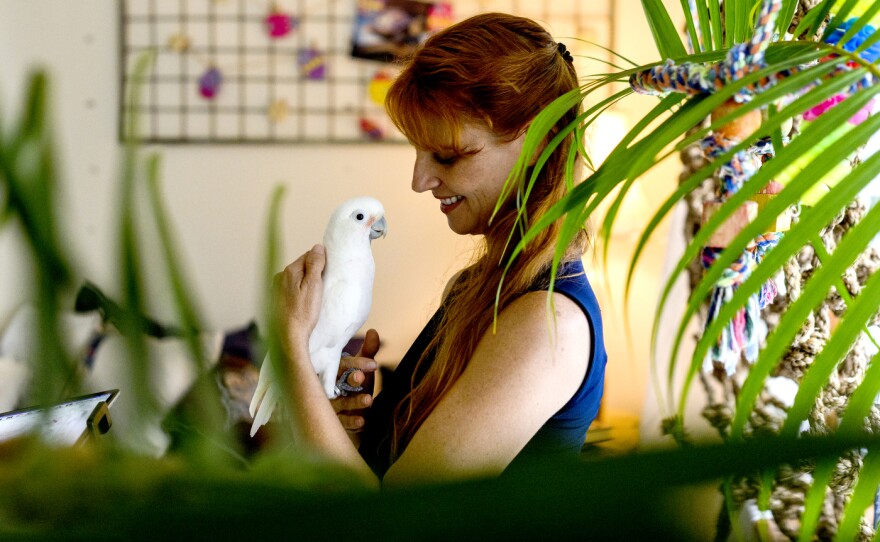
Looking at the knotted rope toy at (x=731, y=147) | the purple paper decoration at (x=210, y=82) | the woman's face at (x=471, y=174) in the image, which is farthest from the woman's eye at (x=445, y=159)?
the purple paper decoration at (x=210, y=82)

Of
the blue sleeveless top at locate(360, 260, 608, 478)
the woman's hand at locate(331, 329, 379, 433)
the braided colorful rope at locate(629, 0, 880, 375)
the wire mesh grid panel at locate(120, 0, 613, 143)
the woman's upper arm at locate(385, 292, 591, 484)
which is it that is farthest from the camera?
the wire mesh grid panel at locate(120, 0, 613, 143)

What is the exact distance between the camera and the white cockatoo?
91 centimetres

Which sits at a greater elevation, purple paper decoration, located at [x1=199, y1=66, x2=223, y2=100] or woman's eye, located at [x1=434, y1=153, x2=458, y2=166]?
purple paper decoration, located at [x1=199, y1=66, x2=223, y2=100]

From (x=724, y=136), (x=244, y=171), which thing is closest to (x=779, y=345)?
(x=724, y=136)

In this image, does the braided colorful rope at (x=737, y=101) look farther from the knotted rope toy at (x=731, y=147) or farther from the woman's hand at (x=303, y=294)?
the woman's hand at (x=303, y=294)

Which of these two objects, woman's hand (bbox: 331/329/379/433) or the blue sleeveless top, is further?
woman's hand (bbox: 331/329/379/433)

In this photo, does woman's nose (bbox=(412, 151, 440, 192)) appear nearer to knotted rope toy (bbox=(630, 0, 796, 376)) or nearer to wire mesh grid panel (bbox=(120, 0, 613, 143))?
knotted rope toy (bbox=(630, 0, 796, 376))

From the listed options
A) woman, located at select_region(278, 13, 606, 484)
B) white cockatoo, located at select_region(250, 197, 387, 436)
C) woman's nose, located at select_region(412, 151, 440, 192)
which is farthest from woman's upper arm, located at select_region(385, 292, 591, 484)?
woman's nose, located at select_region(412, 151, 440, 192)

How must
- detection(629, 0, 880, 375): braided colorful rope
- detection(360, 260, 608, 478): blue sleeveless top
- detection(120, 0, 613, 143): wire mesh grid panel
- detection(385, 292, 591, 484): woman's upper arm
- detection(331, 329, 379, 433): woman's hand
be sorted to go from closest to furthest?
1. detection(629, 0, 880, 375): braided colorful rope
2. detection(385, 292, 591, 484): woman's upper arm
3. detection(360, 260, 608, 478): blue sleeveless top
4. detection(331, 329, 379, 433): woman's hand
5. detection(120, 0, 613, 143): wire mesh grid panel

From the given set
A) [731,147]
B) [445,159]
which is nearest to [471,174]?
[445,159]

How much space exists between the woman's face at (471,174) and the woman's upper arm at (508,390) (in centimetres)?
19

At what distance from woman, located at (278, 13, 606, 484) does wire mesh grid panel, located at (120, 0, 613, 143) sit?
200cm

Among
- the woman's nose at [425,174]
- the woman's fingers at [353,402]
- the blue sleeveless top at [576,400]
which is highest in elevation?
the woman's nose at [425,174]

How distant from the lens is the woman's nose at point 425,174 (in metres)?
1.06
